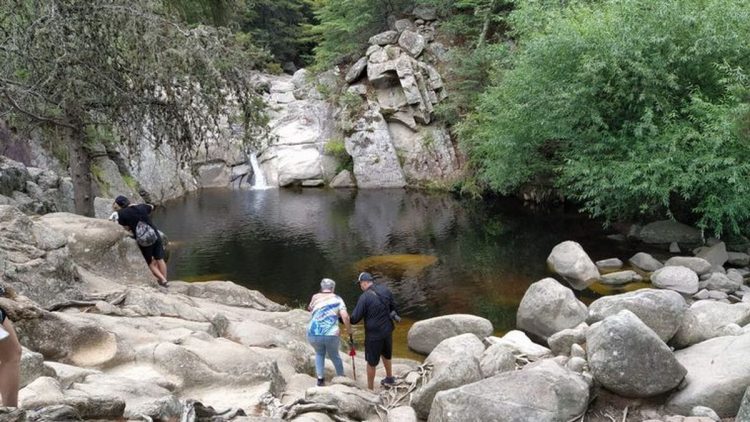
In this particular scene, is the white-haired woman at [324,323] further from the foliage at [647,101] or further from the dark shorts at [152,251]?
the foliage at [647,101]

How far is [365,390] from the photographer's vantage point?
361 inches

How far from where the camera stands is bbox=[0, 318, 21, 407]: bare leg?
15.3ft

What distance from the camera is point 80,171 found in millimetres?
14031

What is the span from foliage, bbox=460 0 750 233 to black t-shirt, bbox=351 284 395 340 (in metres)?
11.4

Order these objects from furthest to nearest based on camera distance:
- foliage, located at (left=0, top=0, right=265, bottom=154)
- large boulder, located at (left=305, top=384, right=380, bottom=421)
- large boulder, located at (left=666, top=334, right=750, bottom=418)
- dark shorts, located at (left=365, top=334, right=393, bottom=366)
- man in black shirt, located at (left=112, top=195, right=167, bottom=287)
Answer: man in black shirt, located at (left=112, top=195, right=167, bottom=287) < foliage, located at (left=0, top=0, right=265, bottom=154) < dark shorts, located at (left=365, top=334, right=393, bottom=366) < large boulder, located at (left=666, top=334, right=750, bottom=418) < large boulder, located at (left=305, top=384, right=380, bottom=421)

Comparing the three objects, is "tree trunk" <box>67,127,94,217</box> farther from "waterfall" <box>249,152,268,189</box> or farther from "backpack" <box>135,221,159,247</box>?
"waterfall" <box>249,152,268,189</box>

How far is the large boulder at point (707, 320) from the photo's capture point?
9.52m

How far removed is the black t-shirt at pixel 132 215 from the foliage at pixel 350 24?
1174 inches

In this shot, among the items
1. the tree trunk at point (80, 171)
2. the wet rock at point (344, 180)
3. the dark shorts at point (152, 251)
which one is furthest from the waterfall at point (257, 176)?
the dark shorts at point (152, 251)

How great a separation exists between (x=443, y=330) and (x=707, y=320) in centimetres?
483

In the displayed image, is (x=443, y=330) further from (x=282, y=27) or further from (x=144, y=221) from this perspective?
(x=282, y=27)

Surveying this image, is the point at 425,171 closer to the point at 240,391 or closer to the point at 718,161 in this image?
the point at 718,161

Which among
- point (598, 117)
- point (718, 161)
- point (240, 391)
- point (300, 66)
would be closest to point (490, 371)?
point (240, 391)

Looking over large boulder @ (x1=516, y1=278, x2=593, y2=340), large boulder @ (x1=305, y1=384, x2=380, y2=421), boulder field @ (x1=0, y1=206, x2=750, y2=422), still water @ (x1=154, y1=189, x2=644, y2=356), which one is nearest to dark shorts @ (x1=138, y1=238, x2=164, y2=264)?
boulder field @ (x1=0, y1=206, x2=750, y2=422)
